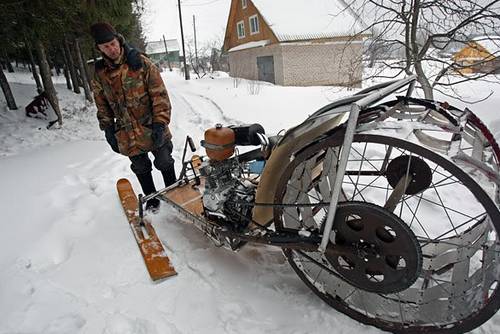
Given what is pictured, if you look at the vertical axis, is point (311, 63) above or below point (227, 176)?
above

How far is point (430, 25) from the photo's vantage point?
221 inches

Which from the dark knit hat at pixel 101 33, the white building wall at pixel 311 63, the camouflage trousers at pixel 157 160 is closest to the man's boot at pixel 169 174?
the camouflage trousers at pixel 157 160

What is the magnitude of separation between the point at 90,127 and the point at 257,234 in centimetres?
832

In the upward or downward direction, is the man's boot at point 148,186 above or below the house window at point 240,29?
below

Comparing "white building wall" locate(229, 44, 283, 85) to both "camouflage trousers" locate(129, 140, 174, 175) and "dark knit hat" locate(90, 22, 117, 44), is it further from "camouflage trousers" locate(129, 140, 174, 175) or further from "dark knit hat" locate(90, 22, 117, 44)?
"dark knit hat" locate(90, 22, 117, 44)

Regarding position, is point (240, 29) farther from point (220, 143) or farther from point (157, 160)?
point (220, 143)

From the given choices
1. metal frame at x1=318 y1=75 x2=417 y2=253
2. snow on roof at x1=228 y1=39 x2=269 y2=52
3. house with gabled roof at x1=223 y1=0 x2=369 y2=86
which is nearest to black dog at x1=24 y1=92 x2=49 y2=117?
metal frame at x1=318 y1=75 x2=417 y2=253

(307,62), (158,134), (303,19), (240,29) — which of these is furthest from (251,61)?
(158,134)

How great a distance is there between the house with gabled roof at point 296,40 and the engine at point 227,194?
18.7m

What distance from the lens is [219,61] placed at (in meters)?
47.0

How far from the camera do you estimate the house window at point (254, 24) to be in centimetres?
2391

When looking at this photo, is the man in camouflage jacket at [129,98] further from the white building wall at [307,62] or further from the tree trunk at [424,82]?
the white building wall at [307,62]

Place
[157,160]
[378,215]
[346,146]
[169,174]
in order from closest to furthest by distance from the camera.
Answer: [346,146] < [378,215] < [157,160] < [169,174]

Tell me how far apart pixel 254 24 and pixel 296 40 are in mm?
4591
